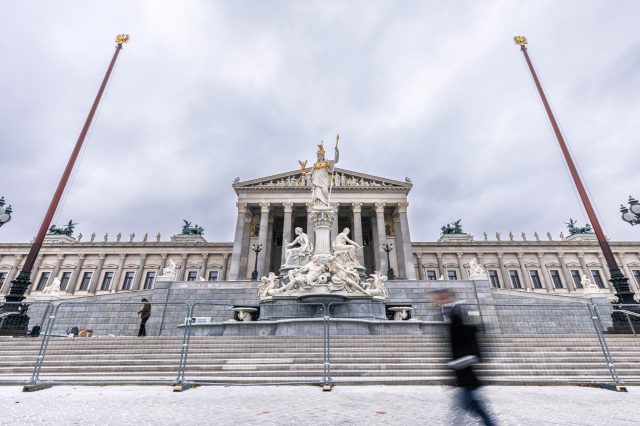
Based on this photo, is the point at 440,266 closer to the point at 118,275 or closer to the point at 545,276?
the point at 545,276

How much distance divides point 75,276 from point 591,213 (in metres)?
66.4

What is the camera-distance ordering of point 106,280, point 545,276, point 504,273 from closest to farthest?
point 545,276, point 504,273, point 106,280

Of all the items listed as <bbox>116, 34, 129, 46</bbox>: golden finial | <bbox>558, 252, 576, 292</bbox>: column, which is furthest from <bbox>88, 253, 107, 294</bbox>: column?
<bbox>558, 252, 576, 292</bbox>: column

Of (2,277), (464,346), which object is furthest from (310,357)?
(2,277)

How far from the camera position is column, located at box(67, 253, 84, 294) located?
52031mm

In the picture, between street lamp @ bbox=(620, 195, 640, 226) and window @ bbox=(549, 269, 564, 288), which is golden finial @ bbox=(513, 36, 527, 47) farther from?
window @ bbox=(549, 269, 564, 288)

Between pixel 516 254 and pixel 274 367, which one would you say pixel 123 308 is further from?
pixel 516 254

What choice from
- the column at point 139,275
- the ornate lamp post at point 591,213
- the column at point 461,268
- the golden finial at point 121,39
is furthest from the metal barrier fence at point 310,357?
the column at point 139,275

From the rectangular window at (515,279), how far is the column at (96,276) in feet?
220

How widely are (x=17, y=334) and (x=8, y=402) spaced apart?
1333 cm

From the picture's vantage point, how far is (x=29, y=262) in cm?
1820

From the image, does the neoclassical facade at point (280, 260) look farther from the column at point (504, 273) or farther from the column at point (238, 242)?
the column at point (238, 242)

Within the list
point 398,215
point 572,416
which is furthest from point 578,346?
point 398,215

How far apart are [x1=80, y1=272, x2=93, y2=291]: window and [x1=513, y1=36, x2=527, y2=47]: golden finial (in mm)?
65166
